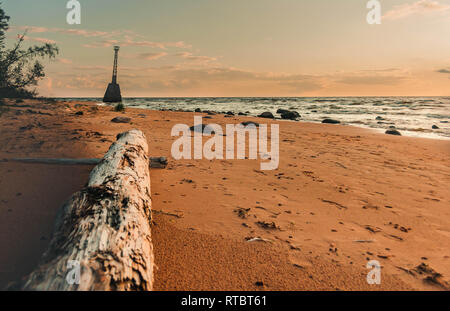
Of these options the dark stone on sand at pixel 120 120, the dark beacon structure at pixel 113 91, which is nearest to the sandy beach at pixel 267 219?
the dark stone on sand at pixel 120 120

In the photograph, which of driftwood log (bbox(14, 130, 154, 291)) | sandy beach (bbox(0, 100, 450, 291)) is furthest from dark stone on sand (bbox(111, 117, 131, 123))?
driftwood log (bbox(14, 130, 154, 291))

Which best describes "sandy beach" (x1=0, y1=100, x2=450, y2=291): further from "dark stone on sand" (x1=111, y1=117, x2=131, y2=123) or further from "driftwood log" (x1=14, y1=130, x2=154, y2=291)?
"dark stone on sand" (x1=111, y1=117, x2=131, y2=123)

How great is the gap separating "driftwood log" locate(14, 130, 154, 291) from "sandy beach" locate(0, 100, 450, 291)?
0.54m

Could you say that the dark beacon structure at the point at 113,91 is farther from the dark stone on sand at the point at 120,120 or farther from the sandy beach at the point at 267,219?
the sandy beach at the point at 267,219

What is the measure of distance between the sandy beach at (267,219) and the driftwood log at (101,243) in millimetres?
541

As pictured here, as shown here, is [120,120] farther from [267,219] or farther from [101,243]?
[101,243]

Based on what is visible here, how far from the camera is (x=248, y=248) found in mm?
3246

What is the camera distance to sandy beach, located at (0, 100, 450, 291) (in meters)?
2.77

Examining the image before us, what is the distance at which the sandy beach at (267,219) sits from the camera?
2770mm

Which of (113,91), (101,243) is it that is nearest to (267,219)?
(101,243)

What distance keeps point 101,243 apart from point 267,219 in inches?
101

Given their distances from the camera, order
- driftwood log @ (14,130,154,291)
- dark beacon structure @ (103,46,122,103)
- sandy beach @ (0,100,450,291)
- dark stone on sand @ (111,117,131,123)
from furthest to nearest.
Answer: dark beacon structure @ (103,46,122,103) < dark stone on sand @ (111,117,131,123) < sandy beach @ (0,100,450,291) < driftwood log @ (14,130,154,291)

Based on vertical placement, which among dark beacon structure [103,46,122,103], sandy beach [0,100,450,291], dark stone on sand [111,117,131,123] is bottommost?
sandy beach [0,100,450,291]
